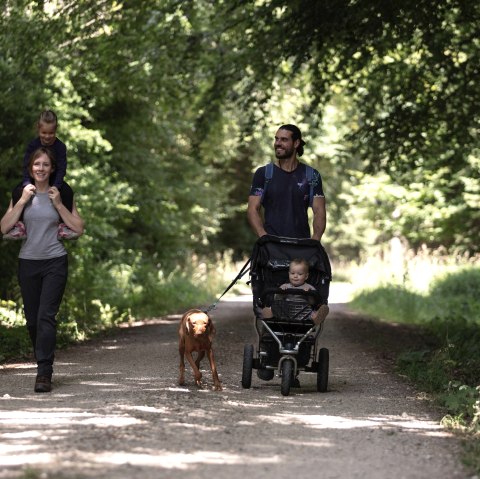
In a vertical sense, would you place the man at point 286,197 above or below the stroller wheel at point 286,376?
above

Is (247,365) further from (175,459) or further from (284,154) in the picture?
(175,459)

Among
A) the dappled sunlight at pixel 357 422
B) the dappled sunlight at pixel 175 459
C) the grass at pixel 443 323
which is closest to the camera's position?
the dappled sunlight at pixel 175 459

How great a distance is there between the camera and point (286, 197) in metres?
9.05

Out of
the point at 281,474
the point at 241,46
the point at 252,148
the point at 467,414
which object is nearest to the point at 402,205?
the point at 241,46

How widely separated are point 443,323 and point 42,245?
9.34 meters

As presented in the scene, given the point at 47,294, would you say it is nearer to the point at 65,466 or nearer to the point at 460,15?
the point at 65,466

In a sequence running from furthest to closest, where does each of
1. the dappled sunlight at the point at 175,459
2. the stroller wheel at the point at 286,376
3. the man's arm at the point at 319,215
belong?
1. the man's arm at the point at 319,215
2. the stroller wheel at the point at 286,376
3. the dappled sunlight at the point at 175,459

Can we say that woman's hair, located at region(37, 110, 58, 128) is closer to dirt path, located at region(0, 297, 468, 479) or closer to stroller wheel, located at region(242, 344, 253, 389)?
dirt path, located at region(0, 297, 468, 479)

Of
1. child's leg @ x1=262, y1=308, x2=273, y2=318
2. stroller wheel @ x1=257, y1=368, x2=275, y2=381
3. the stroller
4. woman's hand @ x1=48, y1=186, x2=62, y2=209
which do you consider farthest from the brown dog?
woman's hand @ x1=48, y1=186, x2=62, y2=209

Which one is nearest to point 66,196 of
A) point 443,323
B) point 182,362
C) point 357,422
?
point 182,362

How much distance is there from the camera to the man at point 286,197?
29.7 ft

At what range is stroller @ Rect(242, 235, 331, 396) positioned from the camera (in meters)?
8.73

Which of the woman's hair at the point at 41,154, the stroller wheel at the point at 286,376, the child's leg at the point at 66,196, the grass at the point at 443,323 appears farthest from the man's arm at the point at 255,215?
the grass at the point at 443,323

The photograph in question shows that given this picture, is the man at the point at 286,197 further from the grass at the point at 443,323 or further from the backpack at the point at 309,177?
the grass at the point at 443,323
